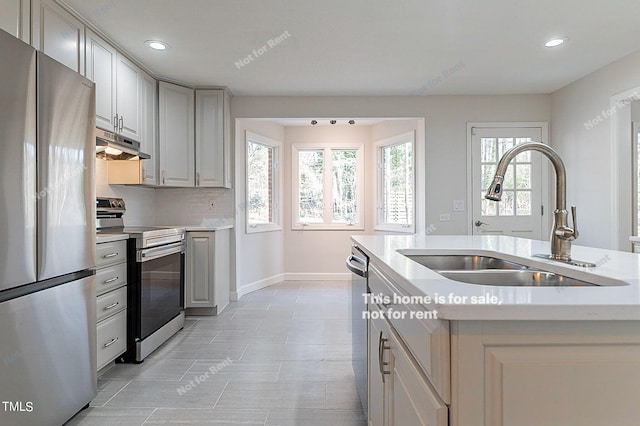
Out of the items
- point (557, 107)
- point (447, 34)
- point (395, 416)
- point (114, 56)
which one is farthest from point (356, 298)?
point (557, 107)

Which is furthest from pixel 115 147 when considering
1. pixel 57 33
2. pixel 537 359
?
pixel 537 359

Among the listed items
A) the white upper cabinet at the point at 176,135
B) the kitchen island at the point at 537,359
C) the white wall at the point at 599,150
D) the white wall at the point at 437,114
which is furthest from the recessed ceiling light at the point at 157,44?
the white wall at the point at 599,150

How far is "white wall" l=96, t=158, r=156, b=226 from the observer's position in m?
3.20

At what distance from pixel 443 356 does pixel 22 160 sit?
1728mm

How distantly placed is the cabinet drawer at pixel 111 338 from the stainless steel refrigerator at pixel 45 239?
29cm

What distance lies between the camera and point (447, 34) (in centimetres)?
277

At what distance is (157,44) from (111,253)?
1.70m

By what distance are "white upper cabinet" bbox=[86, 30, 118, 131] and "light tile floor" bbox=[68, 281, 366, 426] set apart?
182 cm

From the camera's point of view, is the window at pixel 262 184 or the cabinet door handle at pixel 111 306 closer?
the cabinet door handle at pixel 111 306

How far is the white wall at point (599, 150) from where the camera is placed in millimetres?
3291

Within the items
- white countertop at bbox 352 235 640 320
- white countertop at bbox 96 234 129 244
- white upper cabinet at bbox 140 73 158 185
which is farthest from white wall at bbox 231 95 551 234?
white countertop at bbox 352 235 640 320

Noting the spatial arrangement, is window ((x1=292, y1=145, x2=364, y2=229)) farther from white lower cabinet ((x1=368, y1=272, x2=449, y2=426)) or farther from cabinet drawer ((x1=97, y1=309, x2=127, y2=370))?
white lower cabinet ((x1=368, y1=272, x2=449, y2=426))

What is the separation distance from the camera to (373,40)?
2846 millimetres

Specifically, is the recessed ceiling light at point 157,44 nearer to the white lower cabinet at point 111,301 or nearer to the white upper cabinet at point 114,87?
the white upper cabinet at point 114,87
